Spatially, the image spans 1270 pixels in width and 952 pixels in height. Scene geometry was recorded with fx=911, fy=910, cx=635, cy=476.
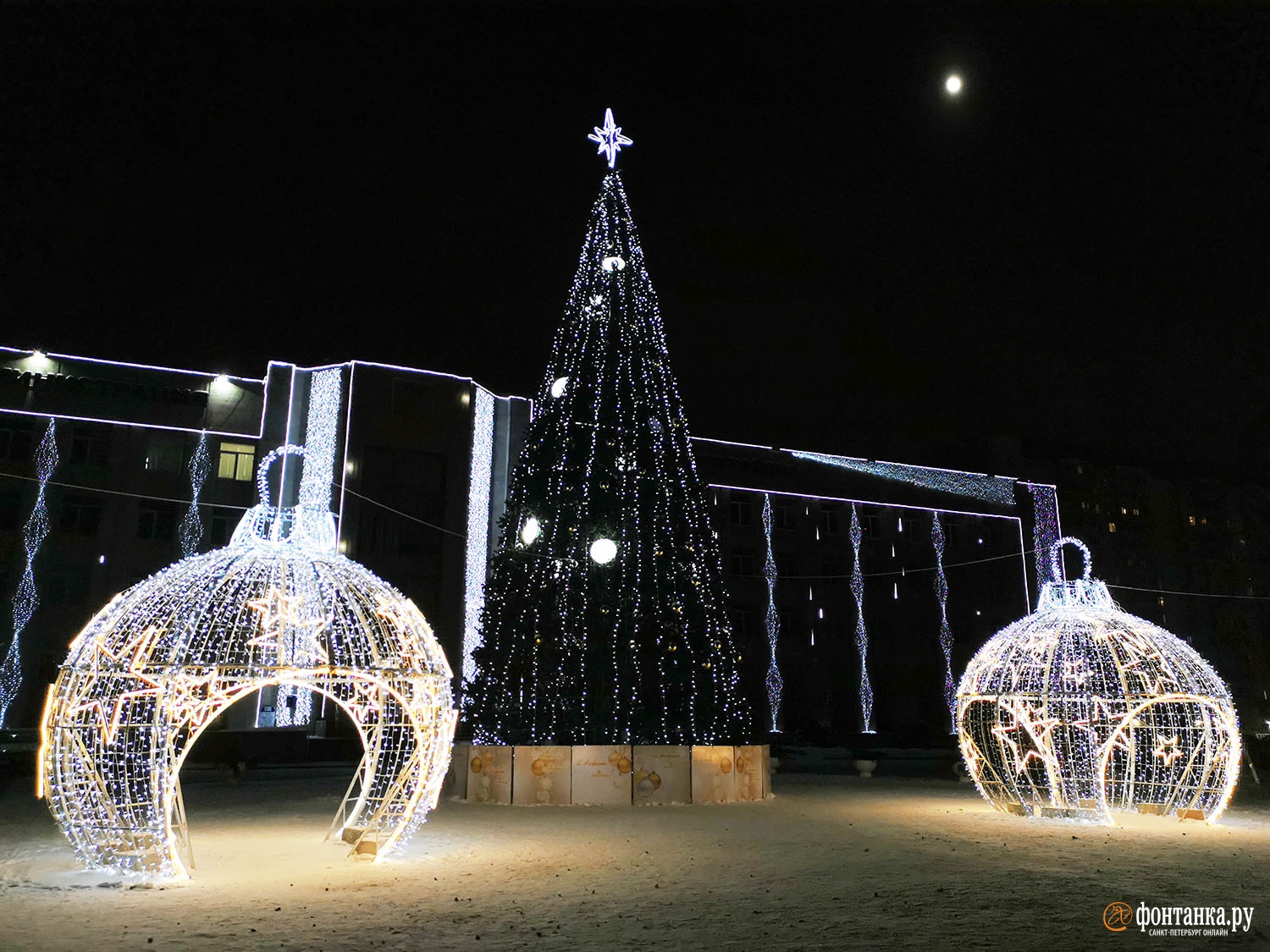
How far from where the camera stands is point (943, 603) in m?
44.0

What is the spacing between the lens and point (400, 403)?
107 ft

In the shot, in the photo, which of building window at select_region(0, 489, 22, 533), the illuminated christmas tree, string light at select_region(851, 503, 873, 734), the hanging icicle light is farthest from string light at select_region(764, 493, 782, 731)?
building window at select_region(0, 489, 22, 533)

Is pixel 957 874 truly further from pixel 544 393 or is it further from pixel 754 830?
pixel 544 393

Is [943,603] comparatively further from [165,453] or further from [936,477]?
[165,453]

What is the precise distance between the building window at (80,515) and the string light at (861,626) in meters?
31.5

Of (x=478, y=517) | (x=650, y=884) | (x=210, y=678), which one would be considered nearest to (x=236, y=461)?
(x=478, y=517)

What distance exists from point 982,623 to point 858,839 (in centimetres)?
3505

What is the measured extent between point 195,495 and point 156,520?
1.65 meters

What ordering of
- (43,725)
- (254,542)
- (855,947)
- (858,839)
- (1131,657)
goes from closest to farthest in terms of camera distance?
(855,947) < (43,725) < (254,542) < (858,839) < (1131,657)

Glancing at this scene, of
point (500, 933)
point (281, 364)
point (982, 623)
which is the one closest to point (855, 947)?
point (500, 933)

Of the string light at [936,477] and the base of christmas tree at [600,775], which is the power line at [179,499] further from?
the string light at [936,477]

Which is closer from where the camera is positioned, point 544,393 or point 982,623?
point 544,393

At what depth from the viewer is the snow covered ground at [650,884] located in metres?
7.04

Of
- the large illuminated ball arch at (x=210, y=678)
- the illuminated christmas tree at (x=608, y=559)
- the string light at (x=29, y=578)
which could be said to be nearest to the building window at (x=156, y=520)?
the string light at (x=29, y=578)
